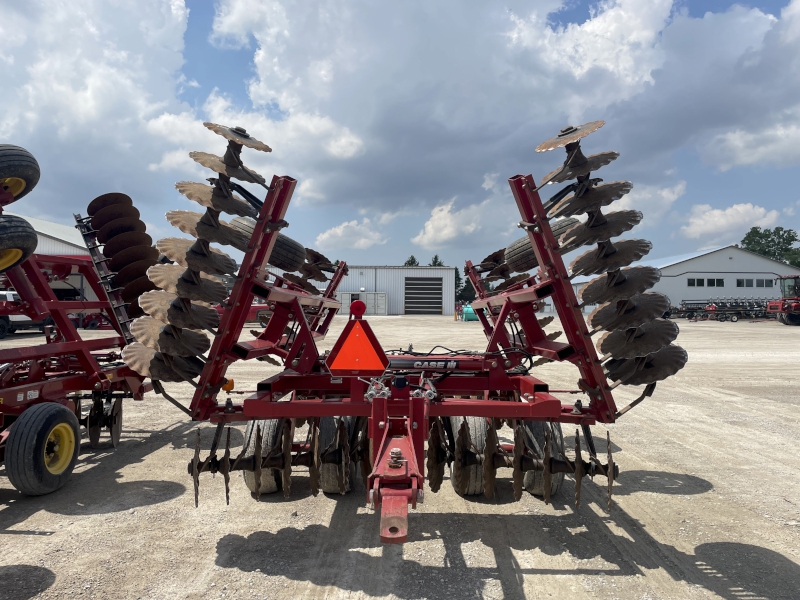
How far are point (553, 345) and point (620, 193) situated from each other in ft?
4.37

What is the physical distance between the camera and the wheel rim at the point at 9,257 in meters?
4.22

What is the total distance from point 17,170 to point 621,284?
4720 mm

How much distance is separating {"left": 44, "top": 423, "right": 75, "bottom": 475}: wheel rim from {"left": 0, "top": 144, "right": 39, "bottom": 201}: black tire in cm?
209

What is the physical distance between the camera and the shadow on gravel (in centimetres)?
302

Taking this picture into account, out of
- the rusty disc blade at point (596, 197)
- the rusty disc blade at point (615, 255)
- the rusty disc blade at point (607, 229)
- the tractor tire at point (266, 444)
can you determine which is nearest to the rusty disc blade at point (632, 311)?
the rusty disc blade at point (615, 255)

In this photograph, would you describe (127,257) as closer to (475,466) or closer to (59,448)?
(59,448)

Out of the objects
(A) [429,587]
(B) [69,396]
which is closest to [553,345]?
(A) [429,587]

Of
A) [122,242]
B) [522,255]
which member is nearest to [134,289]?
[122,242]

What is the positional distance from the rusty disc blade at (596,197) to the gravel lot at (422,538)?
2.25 metres

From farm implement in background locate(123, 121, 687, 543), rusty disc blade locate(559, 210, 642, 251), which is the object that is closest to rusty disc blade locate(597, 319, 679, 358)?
farm implement in background locate(123, 121, 687, 543)

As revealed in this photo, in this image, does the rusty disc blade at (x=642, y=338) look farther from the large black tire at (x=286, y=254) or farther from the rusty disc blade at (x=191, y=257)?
the large black tire at (x=286, y=254)

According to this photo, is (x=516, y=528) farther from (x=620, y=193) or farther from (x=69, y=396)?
(x=69, y=396)

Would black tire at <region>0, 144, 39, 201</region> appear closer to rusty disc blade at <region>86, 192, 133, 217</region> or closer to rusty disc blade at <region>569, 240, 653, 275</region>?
rusty disc blade at <region>86, 192, 133, 217</region>

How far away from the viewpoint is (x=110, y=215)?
6.76 metres
